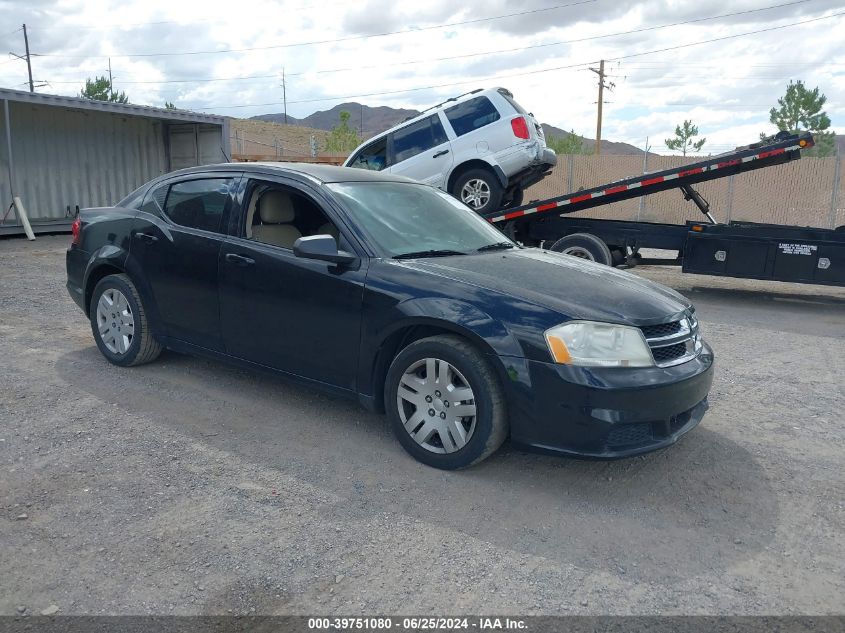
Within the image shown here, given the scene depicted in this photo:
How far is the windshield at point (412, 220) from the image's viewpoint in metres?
4.45

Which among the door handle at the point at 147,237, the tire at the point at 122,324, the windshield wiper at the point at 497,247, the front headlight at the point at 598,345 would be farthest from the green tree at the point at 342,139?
the front headlight at the point at 598,345

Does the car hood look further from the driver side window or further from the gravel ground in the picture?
the driver side window

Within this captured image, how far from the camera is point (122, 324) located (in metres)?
5.61

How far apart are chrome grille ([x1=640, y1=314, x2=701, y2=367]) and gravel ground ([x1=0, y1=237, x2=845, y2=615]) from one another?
0.65m

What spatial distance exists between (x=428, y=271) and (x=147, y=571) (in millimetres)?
2062

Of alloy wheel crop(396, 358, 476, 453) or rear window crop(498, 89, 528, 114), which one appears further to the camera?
rear window crop(498, 89, 528, 114)

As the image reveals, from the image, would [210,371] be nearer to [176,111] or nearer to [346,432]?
[346,432]

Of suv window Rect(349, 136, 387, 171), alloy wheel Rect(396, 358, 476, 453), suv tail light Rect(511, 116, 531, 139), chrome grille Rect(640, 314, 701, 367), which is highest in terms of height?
suv tail light Rect(511, 116, 531, 139)

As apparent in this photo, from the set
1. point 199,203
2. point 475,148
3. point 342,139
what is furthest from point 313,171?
point 342,139

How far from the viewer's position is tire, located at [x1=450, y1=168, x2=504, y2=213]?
11.8 m

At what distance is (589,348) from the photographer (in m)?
3.61

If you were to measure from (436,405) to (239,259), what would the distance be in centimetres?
174

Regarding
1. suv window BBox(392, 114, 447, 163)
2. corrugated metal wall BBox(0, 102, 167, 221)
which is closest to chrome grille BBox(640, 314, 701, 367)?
suv window BBox(392, 114, 447, 163)

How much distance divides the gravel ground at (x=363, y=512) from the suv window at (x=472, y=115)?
732 cm
